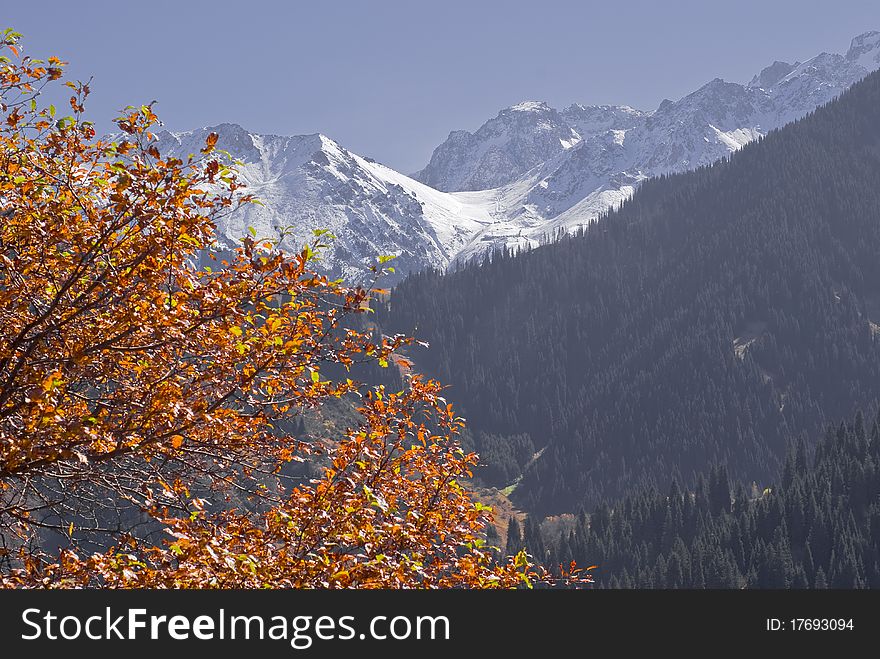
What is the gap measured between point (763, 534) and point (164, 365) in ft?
564

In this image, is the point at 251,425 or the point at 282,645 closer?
the point at 282,645

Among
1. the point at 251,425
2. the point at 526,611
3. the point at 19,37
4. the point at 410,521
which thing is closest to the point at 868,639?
the point at 526,611

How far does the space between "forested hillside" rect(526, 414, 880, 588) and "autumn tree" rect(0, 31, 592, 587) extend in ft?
461

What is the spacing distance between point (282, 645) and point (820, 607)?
8463 millimetres

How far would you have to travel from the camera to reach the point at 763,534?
163750mm

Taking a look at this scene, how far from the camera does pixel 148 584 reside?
10.7 metres

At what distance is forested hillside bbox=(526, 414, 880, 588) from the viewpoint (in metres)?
148

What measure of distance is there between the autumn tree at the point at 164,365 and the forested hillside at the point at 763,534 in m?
140

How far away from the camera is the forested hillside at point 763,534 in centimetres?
14850

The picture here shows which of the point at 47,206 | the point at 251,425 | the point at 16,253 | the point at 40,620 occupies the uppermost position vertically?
the point at 47,206

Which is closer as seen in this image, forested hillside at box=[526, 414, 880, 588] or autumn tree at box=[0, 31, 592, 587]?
autumn tree at box=[0, 31, 592, 587]

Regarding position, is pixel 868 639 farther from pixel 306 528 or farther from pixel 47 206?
pixel 47 206

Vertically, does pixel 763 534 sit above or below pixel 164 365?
above

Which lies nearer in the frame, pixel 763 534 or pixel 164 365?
pixel 164 365
